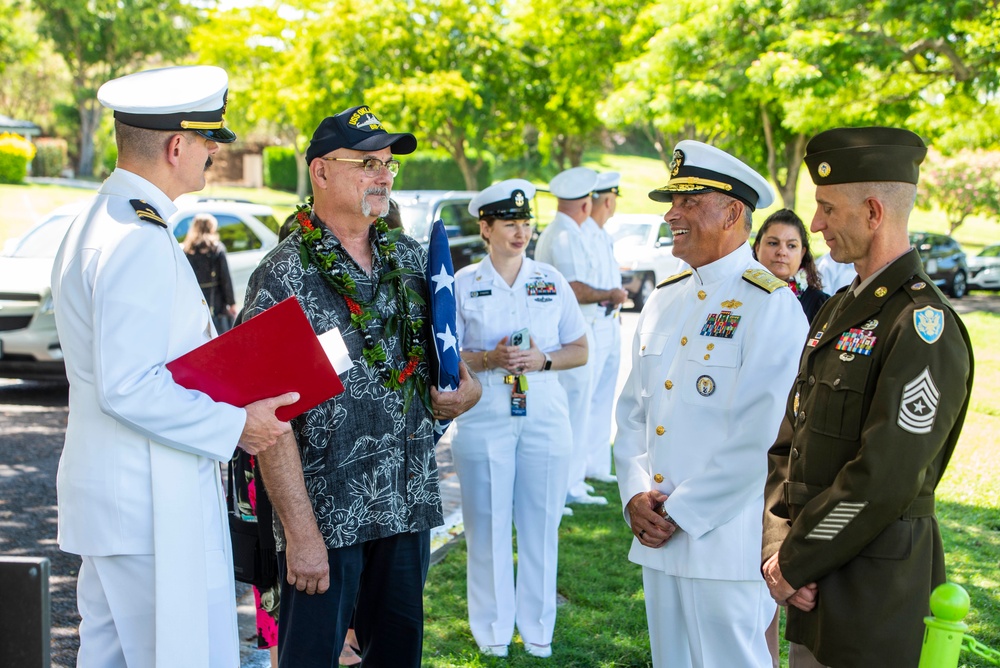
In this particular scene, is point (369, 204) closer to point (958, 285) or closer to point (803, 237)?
point (803, 237)

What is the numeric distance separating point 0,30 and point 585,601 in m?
40.3

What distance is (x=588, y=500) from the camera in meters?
7.23

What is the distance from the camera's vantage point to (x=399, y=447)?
3344 mm

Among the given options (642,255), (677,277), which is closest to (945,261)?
(642,255)

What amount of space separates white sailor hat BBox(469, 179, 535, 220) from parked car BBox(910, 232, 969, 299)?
22.0m

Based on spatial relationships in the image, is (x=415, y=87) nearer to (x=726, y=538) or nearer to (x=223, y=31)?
(x=223, y=31)

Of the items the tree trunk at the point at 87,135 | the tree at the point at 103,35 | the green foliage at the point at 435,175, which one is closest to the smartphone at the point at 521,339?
the green foliage at the point at 435,175

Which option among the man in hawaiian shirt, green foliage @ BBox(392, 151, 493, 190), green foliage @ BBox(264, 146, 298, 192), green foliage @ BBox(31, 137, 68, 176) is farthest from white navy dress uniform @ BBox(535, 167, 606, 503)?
green foliage @ BBox(264, 146, 298, 192)

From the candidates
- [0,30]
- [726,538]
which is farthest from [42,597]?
[0,30]

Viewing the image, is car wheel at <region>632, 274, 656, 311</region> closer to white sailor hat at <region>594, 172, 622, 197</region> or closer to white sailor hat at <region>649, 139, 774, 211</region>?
white sailor hat at <region>594, 172, 622, 197</region>

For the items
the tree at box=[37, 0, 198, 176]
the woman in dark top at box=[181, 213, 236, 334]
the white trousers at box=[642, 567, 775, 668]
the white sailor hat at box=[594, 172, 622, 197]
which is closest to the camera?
the white trousers at box=[642, 567, 775, 668]

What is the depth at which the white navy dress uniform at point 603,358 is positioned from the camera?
7.86 meters

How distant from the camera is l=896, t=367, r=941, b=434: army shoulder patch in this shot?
2.40m

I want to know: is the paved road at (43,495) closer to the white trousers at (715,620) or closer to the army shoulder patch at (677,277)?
the white trousers at (715,620)
